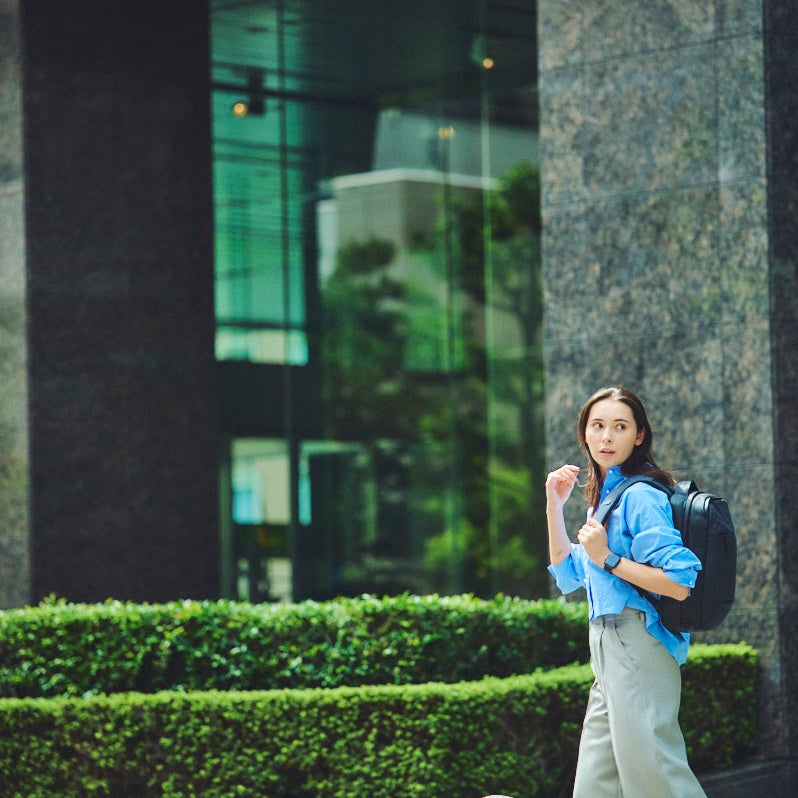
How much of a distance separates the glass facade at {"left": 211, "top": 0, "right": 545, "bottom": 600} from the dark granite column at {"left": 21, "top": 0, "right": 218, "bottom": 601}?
345 centimetres

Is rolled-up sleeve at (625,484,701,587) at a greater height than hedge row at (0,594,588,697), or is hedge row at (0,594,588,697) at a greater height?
rolled-up sleeve at (625,484,701,587)

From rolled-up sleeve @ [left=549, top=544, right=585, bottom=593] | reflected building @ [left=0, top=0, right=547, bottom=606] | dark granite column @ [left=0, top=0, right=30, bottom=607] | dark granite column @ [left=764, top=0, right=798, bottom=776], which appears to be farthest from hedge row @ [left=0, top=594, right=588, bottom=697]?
reflected building @ [left=0, top=0, right=547, bottom=606]

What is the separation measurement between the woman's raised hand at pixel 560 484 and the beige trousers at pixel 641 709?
0.45m

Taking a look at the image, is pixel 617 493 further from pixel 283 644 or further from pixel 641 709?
pixel 283 644

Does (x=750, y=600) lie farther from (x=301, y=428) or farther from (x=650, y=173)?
(x=301, y=428)

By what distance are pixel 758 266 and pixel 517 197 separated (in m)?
7.69

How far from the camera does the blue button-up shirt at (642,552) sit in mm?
4965

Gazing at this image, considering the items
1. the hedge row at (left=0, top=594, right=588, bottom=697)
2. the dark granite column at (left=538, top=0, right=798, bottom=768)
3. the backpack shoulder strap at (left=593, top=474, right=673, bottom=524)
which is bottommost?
the hedge row at (left=0, top=594, right=588, bottom=697)

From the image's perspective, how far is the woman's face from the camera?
526 cm

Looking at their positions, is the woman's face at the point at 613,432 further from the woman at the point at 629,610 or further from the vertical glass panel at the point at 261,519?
the vertical glass panel at the point at 261,519

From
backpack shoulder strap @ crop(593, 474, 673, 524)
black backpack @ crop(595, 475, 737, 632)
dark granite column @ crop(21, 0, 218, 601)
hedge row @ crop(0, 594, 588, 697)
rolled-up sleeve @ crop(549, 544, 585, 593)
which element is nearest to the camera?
black backpack @ crop(595, 475, 737, 632)

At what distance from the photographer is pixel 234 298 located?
15.0 metres

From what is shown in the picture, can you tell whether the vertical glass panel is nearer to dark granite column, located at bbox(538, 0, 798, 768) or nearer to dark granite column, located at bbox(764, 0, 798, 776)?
dark granite column, located at bbox(538, 0, 798, 768)

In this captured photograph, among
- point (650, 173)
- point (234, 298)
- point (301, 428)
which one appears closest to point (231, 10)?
point (234, 298)
